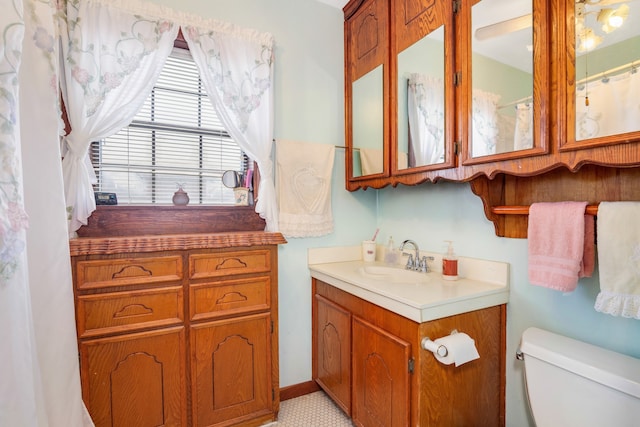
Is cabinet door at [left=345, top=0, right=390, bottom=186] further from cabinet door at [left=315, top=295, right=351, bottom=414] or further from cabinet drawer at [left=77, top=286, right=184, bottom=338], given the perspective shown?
cabinet drawer at [left=77, top=286, right=184, bottom=338]

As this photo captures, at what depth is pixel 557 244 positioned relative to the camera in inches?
44.6

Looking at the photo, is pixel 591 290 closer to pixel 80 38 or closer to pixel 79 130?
pixel 79 130

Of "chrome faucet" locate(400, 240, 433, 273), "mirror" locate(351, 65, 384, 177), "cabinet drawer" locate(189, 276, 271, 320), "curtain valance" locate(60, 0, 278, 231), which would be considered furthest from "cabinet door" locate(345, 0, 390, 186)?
"cabinet drawer" locate(189, 276, 271, 320)

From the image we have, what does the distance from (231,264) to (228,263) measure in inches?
0.7

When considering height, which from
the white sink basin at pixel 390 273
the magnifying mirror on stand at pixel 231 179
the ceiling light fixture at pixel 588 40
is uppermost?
the ceiling light fixture at pixel 588 40

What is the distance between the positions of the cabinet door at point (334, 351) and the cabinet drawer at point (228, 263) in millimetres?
489

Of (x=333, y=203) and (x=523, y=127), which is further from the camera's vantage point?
(x=333, y=203)

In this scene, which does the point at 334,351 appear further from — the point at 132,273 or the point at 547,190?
the point at 547,190

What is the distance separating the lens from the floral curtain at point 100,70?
1.44 meters

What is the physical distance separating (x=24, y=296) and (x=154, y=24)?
145 cm

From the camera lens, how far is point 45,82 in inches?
41.0

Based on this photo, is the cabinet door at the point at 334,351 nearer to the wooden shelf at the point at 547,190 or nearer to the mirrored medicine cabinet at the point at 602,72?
the wooden shelf at the point at 547,190

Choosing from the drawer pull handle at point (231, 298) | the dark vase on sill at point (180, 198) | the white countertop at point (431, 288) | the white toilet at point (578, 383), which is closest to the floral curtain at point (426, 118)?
the white countertop at point (431, 288)

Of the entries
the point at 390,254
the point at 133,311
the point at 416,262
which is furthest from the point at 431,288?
the point at 133,311
